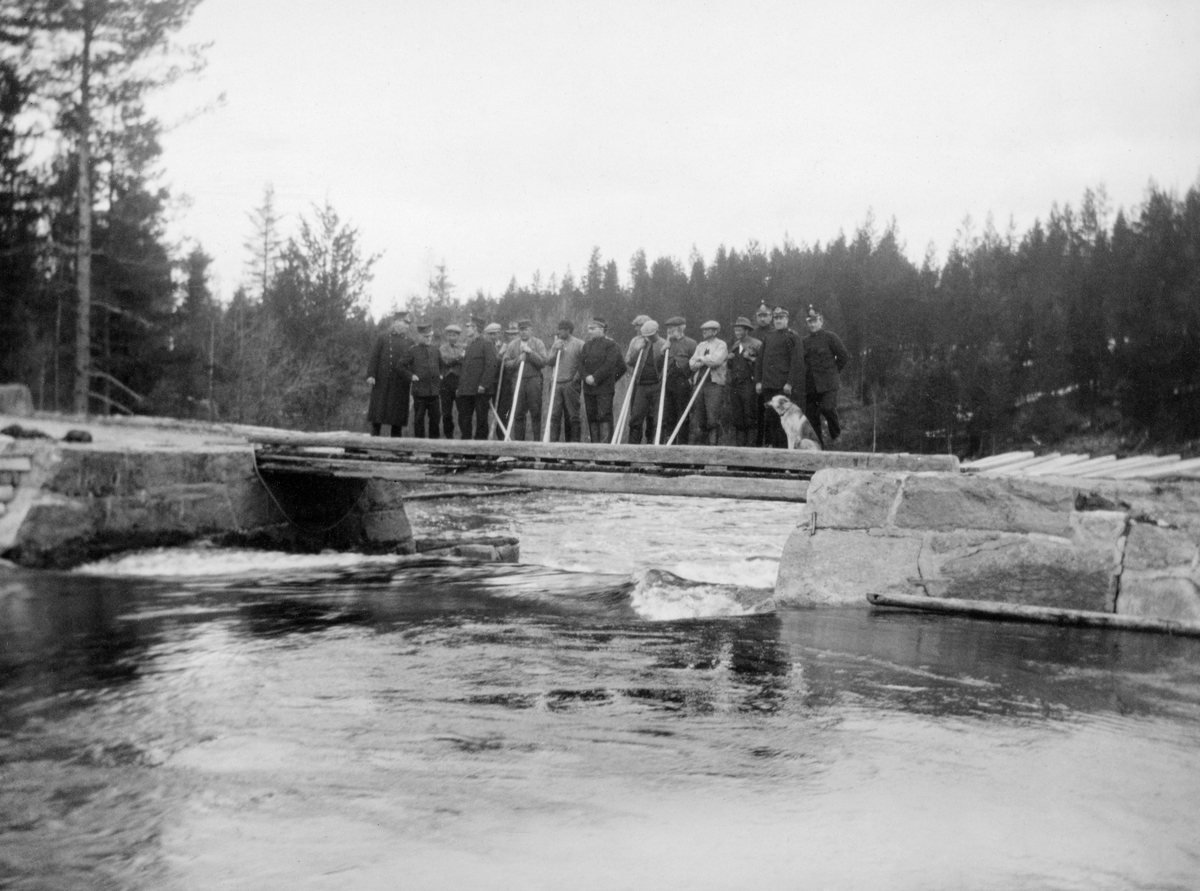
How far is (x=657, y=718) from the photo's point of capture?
468cm

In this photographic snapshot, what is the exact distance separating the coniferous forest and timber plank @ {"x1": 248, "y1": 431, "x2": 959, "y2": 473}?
14492 mm

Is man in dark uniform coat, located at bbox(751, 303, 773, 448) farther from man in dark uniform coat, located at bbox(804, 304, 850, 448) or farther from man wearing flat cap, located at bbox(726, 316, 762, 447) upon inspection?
man in dark uniform coat, located at bbox(804, 304, 850, 448)

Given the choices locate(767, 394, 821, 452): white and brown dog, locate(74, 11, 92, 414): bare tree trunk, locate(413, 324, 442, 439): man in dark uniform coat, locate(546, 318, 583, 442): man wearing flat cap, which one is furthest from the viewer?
locate(74, 11, 92, 414): bare tree trunk

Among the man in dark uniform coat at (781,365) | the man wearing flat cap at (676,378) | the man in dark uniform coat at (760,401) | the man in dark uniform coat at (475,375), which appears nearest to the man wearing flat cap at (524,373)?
the man in dark uniform coat at (475,375)

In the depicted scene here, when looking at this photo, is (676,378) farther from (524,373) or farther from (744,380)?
(524,373)

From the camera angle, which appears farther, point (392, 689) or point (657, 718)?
point (392, 689)

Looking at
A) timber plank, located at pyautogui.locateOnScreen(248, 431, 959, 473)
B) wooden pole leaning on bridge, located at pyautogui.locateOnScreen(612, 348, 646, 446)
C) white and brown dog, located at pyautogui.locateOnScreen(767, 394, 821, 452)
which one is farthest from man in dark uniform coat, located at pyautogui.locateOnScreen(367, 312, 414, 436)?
white and brown dog, located at pyautogui.locateOnScreen(767, 394, 821, 452)

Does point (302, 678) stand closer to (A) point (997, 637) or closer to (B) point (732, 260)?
(A) point (997, 637)

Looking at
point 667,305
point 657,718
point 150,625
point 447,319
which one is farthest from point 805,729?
point 667,305

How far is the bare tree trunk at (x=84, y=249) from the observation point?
2297cm

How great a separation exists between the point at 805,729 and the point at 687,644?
6.36 feet

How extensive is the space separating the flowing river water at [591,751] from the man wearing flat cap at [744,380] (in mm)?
5230

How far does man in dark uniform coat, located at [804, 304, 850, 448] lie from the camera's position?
39.3ft

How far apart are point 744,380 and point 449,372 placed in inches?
168
